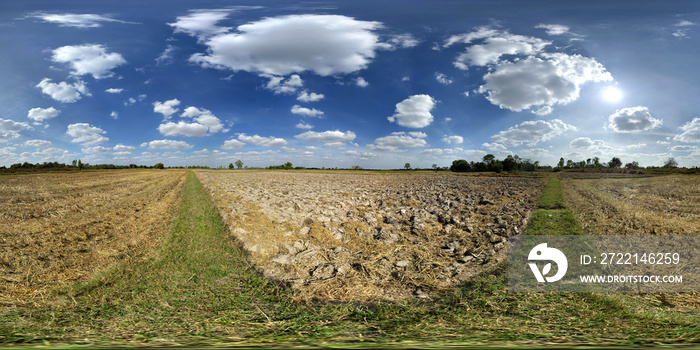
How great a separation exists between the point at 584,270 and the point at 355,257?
4032mm

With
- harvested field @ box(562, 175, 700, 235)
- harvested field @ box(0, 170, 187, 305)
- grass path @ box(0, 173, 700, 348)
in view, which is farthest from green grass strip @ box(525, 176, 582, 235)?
harvested field @ box(0, 170, 187, 305)

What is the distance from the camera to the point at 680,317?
3.21 metres

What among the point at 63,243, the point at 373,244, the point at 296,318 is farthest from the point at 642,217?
the point at 63,243

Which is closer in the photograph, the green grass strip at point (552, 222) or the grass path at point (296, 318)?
the grass path at point (296, 318)

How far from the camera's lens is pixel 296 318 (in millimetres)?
3305

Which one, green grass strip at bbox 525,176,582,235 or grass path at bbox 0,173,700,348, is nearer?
grass path at bbox 0,173,700,348

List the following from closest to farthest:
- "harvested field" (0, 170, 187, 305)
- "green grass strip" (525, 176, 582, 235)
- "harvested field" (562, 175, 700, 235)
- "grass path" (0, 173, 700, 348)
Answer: "grass path" (0, 173, 700, 348) < "harvested field" (0, 170, 187, 305) < "harvested field" (562, 175, 700, 235) < "green grass strip" (525, 176, 582, 235)

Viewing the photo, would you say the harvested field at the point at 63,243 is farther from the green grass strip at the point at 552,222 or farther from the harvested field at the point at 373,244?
the green grass strip at the point at 552,222

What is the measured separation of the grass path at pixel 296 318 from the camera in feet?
8.32

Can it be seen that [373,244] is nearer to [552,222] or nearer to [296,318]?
[296,318]

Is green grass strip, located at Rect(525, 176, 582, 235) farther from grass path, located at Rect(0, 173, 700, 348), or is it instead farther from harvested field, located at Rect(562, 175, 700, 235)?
grass path, located at Rect(0, 173, 700, 348)

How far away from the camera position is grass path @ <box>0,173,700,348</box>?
254 cm

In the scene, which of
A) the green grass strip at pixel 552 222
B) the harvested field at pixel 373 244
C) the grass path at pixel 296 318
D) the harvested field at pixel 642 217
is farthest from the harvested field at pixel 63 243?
the harvested field at pixel 642 217

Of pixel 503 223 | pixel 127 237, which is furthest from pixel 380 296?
pixel 127 237
